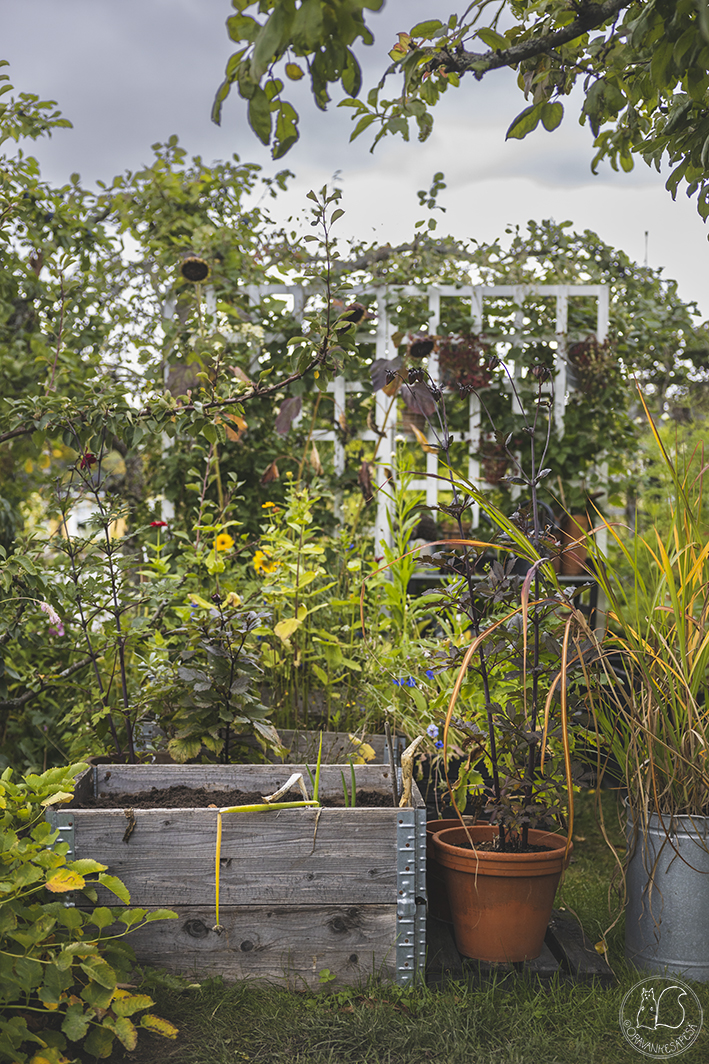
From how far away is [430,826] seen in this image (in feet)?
6.29

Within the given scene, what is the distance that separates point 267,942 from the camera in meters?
1.57

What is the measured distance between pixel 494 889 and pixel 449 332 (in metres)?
3.11

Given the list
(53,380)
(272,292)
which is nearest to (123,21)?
(53,380)

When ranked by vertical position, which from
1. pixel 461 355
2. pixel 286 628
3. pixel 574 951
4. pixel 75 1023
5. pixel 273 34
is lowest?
pixel 574 951

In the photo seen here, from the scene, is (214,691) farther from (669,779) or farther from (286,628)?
(669,779)

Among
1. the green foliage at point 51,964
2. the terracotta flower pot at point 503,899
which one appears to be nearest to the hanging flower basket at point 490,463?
the terracotta flower pot at point 503,899

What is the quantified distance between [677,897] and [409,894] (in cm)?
56

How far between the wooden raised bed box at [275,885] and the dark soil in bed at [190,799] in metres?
0.12

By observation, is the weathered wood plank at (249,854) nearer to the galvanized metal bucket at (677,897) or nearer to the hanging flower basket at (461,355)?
the galvanized metal bucket at (677,897)

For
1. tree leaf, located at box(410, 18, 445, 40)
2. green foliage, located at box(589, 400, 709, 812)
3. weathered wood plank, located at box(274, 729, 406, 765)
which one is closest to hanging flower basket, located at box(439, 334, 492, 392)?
weathered wood plank, located at box(274, 729, 406, 765)

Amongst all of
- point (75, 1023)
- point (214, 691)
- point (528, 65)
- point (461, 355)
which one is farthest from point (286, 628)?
point (461, 355)

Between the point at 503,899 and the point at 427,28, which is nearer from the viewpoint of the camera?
→ the point at 427,28

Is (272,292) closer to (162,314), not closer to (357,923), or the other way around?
(162,314)

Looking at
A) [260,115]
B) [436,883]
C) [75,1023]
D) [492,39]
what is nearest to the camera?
[260,115]
